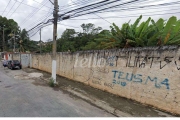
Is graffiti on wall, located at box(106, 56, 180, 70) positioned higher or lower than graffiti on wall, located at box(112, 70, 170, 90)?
higher

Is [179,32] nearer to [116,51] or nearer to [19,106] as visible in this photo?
[116,51]

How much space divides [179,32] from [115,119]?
461 centimetres

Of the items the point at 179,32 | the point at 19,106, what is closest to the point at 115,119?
the point at 19,106

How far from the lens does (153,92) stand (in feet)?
17.5

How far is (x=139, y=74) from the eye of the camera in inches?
231

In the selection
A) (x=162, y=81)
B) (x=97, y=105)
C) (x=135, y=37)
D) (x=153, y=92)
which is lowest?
(x=97, y=105)

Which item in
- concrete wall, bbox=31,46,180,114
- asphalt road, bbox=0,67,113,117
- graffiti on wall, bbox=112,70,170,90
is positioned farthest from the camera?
graffiti on wall, bbox=112,70,170,90

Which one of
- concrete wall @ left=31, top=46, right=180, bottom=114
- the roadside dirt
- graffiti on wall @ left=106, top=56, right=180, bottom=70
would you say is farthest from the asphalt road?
graffiti on wall @ left=106, top=56, right=180, bottom=70

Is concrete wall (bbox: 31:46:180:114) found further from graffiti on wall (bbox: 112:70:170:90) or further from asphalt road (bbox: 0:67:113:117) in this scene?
asphalt road (bbox: 0:67:113:117)

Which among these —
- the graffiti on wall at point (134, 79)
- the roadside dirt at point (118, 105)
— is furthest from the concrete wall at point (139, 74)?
the roadside dirt at point (118, 105)

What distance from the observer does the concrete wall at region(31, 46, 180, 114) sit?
15.8ft

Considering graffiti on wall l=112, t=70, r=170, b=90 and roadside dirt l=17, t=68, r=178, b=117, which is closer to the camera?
roadside dirt l=17, t=68, r=178, b=117

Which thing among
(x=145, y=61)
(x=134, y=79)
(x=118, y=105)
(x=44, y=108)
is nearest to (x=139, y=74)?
(x=134, y=79)

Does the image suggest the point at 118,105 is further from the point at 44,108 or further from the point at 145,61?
the point at 44,108
